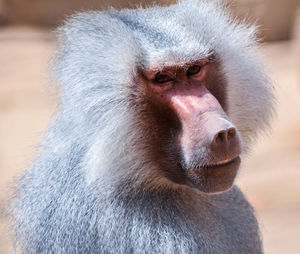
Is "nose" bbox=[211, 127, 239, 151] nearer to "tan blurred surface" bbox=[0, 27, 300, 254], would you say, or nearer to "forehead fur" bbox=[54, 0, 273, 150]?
"forehead fur" bbox=[54, 0, 273, 150]

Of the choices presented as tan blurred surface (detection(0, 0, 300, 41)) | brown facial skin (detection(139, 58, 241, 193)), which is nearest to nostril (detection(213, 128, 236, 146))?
brown facial skin (detection(139, 58, 241, 193))

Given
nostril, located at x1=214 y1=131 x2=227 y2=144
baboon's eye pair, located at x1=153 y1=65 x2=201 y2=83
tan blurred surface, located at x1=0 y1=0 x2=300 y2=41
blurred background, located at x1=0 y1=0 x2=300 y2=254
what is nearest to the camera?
nostril, located at x1=214 y1=131 x2=227 y2=144

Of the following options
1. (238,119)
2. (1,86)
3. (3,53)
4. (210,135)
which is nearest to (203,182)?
(210,135)

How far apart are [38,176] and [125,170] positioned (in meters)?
Answer: 0.49

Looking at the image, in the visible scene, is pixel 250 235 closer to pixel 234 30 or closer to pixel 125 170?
pixel 125 170

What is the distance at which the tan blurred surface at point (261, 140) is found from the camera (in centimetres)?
584

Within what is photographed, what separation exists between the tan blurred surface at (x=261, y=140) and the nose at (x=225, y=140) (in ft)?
2.49

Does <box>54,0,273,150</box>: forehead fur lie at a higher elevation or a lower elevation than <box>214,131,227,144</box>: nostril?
higher

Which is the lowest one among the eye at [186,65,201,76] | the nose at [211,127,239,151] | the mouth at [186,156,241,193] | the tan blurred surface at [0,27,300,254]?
the tan blurred surface at [0,27,300,254]

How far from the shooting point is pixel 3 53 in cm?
1070

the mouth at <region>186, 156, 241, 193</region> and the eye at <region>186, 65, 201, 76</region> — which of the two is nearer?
the mouth at <region>186, 156, 241, 193</region>

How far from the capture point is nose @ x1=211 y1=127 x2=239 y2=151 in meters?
2.56

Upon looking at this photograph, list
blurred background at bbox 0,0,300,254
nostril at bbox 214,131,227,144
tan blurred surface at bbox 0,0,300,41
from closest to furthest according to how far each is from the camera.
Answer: nostril at bbox 214,131,227,144 → blurred background at bbox 0,0,300,254 → tan blurred surface at bbox 0,0,300,41

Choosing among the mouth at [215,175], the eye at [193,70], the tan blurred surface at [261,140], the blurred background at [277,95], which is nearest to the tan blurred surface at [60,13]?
the blurred background at [277,95]
